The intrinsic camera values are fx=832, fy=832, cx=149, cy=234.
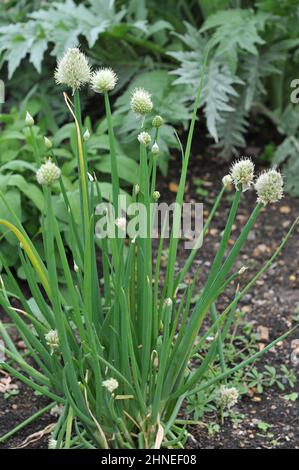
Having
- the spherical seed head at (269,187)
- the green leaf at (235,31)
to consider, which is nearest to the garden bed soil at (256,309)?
the green leaf at (235,31)

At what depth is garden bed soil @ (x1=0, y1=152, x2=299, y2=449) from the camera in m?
2.33

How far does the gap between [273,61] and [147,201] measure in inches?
82.9

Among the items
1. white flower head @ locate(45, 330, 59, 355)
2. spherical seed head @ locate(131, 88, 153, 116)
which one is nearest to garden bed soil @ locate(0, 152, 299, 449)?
white flower head @ locate(45, 330, 59, 355)

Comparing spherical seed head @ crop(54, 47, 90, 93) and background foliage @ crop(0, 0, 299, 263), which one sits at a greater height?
background foliage @ crop(0, 0, 299, 263)

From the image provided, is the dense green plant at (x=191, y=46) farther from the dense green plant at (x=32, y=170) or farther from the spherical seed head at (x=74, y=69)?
the spherical seed head at (x=74, y=69)

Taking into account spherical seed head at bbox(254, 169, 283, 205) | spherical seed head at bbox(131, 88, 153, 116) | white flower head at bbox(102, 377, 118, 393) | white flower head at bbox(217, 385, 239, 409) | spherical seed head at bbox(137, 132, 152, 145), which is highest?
spherical seed head at bbox(131, 88, 153, 116)

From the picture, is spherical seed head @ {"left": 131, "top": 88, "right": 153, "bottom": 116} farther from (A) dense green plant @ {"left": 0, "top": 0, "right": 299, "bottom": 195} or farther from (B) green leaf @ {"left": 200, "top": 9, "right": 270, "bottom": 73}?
(B) green leaf @ {"left": 200, "top": 9, "right": 270, "bottom": 73}

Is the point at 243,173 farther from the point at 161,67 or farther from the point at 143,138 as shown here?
the point at 161,67

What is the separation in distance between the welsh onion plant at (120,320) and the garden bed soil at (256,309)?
18 cm

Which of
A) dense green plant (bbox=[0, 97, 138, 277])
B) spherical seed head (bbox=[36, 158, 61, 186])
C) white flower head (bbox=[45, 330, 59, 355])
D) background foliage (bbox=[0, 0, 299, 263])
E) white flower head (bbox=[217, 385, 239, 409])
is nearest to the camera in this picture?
spherical seed head (bbox=[36, 158, 61, 186])

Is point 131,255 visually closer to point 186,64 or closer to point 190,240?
point 190,240

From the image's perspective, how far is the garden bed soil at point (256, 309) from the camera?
2.33 metres

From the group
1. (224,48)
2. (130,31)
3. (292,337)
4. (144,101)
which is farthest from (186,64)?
(144,101)

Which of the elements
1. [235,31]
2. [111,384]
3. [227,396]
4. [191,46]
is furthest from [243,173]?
[191,46]
